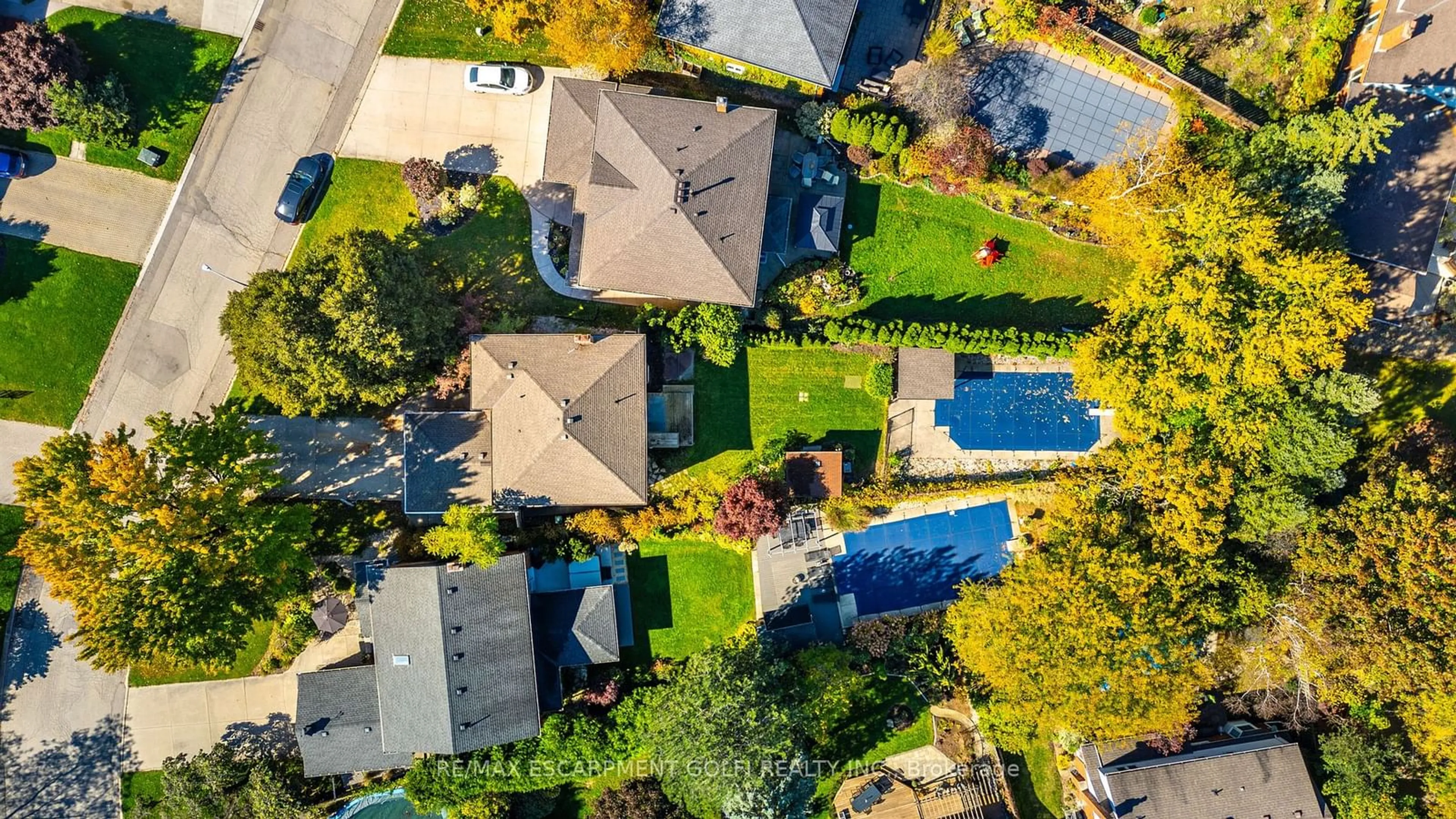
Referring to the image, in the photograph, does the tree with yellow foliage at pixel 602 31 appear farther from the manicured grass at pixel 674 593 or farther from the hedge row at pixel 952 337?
the manicured grass at pixel 674 593

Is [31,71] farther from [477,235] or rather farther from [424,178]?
[477,235]

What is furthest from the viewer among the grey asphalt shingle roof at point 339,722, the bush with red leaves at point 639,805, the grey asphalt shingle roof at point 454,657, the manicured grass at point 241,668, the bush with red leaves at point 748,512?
the manicured grass at point 241,668

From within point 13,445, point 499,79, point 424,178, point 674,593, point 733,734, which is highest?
point 499,79

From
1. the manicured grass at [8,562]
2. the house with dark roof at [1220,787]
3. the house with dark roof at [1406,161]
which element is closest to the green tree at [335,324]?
the manicured grass at [8,562]

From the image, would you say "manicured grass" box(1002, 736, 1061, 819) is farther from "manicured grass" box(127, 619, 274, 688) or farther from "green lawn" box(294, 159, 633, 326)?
"manicured grass" box(127, 619, 274, 688)

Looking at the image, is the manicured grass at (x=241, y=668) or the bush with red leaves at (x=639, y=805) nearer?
the bush with red leaves at (x=639, y=805)

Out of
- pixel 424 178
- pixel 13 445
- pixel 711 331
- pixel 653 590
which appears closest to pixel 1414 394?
pixel 711 331

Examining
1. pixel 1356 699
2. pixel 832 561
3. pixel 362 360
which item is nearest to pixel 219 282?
pixel 362 360
